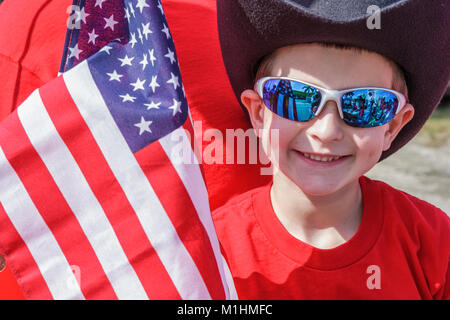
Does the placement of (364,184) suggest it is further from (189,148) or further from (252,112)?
(189,148)

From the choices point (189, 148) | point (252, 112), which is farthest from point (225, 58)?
point (189, 148)

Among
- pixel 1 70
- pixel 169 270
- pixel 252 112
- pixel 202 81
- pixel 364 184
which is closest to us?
pixel 169 270

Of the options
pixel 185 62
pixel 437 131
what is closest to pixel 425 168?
pixel 437 131

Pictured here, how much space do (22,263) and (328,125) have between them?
70 centimetres

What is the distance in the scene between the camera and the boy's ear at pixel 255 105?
151 centimetres

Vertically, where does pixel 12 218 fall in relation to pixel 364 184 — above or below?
above

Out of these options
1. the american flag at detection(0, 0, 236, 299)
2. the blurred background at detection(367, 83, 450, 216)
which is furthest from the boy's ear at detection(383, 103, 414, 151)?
the blurred background at detection(367, 83, 450, 216)

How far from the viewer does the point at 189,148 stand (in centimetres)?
140

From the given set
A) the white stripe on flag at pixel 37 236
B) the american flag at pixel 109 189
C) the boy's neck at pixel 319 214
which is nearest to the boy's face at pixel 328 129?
the boy's neck at pixel 319 214

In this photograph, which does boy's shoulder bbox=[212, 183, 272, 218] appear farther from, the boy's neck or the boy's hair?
the boy's hair

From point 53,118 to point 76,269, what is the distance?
33cm

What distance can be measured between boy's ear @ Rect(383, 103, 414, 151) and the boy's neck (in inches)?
6.0

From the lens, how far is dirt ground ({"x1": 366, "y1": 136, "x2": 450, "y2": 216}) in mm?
3865

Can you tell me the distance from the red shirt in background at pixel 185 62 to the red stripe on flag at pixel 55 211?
0.39 m
